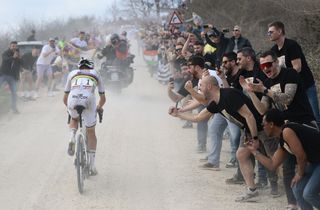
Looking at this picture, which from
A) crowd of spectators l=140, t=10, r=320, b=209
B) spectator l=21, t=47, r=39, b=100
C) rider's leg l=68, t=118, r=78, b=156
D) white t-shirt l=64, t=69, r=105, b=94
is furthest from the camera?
spectator l=21, t=47, r=39, b=100

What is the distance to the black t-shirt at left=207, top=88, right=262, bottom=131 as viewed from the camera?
8094 mm

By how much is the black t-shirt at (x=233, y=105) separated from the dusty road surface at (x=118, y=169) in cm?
116

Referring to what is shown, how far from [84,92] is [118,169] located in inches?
72.0

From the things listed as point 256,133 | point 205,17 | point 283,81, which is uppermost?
point 283,81

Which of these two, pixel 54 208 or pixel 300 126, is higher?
pixel 300 126

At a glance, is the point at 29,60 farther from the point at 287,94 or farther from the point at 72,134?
the point at 287,94

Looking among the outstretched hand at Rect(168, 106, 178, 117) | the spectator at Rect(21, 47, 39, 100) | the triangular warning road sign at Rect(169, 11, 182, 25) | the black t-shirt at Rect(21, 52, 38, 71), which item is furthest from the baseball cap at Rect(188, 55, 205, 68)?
the triangular warning road sign at Rect(169, 11, 182, 25)

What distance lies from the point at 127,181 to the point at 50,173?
4.48ft

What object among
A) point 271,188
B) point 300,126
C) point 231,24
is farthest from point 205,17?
point 300,126

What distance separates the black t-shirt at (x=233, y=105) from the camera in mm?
8094

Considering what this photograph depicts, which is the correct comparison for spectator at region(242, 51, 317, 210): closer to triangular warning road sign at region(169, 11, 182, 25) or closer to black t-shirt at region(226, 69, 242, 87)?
black t-shirt at region(226, 69, 242, 87)

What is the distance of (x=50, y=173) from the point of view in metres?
10.5

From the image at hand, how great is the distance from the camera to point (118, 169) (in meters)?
10.8

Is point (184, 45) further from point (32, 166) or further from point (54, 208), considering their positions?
point (54, 208)
